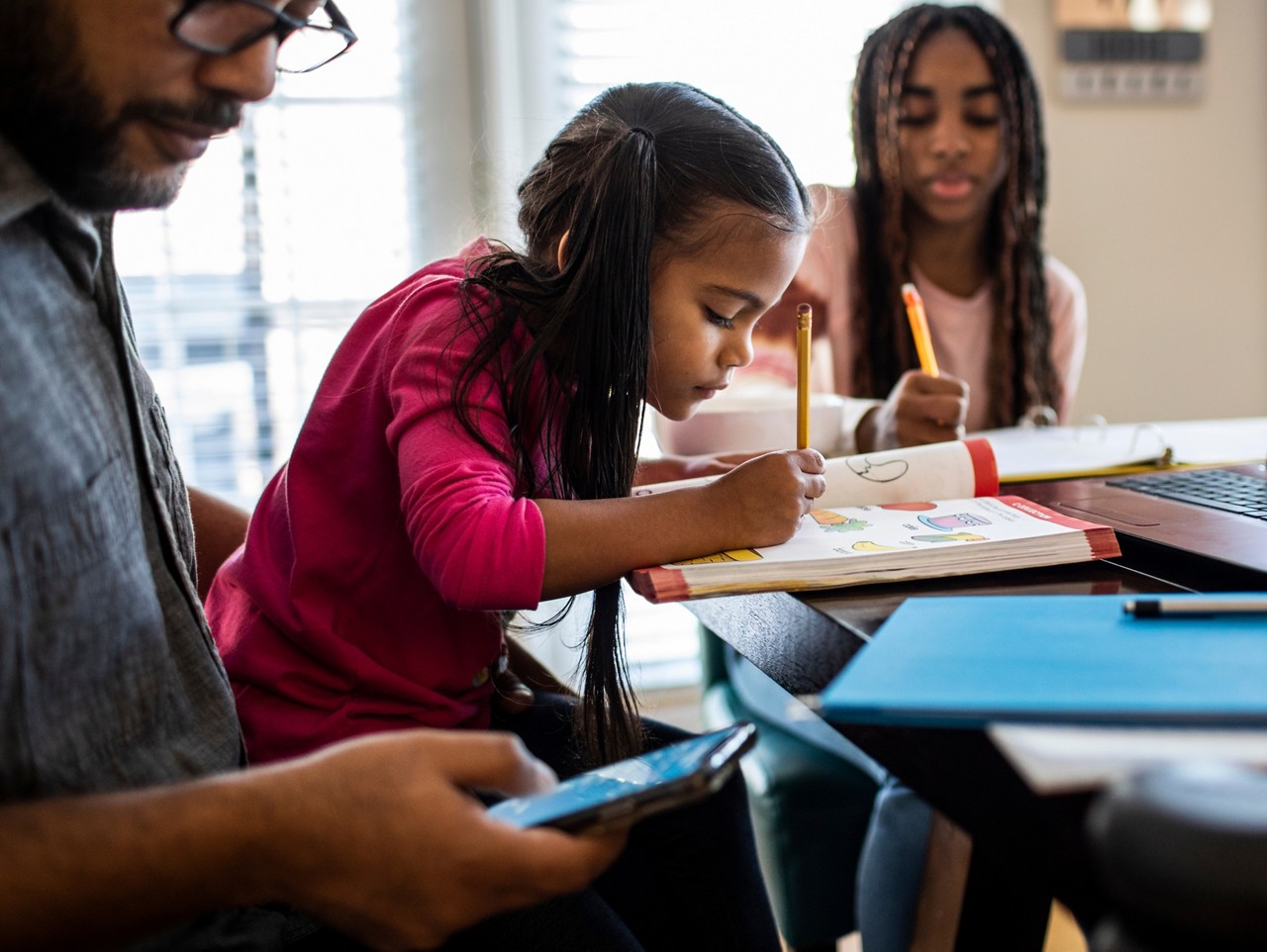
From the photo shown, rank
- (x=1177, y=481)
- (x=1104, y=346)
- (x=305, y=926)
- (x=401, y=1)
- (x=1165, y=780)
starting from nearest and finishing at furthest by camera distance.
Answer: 1. (x=1165, y=780)
2. (x=305, y=926)
3. (x=1177, y=481)
4. (x=401, y=1)
5. (x=1104, y=346)

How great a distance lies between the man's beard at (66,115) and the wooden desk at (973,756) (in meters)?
0.43

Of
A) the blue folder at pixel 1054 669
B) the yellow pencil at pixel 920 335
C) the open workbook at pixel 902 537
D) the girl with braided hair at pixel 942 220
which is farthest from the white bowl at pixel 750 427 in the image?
the blue folder at pixel 1054 669

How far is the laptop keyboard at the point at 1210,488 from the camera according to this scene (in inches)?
34.3

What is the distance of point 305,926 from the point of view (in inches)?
26.5

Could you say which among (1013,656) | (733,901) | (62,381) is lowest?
(733,901)

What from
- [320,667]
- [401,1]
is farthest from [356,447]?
[401,1]

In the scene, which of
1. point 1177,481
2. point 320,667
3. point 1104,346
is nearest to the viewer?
point 320,667

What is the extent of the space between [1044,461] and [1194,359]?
149cm

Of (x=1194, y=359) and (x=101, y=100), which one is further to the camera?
(x=1194, y=359)

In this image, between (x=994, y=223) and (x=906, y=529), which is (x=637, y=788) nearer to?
(x=906, y=529)

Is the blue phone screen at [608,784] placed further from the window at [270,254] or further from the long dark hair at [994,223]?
the window at [270,254]

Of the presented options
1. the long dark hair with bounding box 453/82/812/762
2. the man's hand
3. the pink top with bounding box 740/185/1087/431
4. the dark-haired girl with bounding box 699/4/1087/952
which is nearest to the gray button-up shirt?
the man's hand

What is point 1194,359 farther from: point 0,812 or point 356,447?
point 0,812

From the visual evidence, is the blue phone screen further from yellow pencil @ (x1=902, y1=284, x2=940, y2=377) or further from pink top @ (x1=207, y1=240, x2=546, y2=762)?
yellow pencil @ (x1=902, y1=284, x2=940, y2=377)
